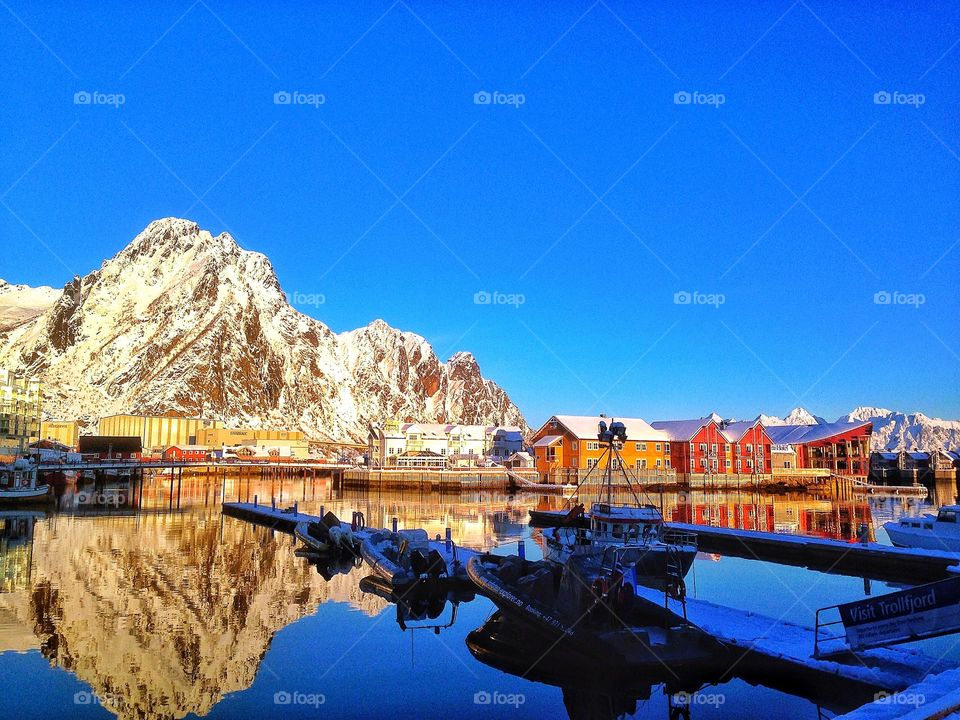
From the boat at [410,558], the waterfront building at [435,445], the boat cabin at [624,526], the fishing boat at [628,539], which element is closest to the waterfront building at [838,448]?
the waterfront building at [435,445]

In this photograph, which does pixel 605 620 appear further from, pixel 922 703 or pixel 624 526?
pixel 624 526

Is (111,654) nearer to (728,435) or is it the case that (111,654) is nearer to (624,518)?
(624,518)

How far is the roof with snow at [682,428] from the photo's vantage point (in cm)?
10388

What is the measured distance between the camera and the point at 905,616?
16.6m

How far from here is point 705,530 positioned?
147 feet

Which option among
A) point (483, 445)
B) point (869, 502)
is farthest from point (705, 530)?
point (483, 445)

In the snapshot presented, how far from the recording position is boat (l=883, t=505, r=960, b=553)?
37.3m

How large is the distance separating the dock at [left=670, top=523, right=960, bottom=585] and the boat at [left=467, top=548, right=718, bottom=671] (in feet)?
57.9

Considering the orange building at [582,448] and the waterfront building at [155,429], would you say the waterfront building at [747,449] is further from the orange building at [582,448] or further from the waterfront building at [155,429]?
the waterfront building at [155,429]

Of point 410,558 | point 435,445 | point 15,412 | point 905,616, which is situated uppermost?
point 15,412

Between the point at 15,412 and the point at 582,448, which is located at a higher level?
the point at 15,412

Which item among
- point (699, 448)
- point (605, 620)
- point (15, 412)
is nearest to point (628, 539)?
point (605, 620)

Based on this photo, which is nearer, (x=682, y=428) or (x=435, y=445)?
(x=682, y=428)

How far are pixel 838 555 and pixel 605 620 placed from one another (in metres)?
22.2
